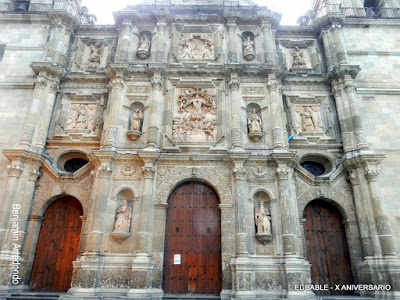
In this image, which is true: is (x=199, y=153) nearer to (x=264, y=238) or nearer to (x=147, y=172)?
(x=147, y=172)

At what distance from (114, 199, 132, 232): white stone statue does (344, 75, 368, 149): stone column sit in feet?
31.7

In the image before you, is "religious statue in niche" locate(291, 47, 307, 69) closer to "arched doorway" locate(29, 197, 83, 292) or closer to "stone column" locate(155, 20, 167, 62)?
"stone column" locate(155, 20, 167, 62)

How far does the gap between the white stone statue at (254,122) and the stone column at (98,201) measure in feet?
19.4

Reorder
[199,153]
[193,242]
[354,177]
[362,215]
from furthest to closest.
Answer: [199,153] < [354,177] < [362,215] < [193,242]

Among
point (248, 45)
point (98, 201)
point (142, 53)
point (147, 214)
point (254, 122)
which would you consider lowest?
point (147, 214)

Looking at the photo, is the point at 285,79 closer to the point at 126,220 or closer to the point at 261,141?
the point at 261,141

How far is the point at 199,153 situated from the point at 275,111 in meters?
3.80

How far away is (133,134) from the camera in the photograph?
1252cm

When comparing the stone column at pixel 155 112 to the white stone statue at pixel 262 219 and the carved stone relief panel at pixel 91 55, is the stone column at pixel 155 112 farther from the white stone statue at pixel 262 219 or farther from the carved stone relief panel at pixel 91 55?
the white stone statue at pixel 262 219

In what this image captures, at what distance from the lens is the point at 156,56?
14.1 meters

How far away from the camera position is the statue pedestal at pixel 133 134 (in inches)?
493

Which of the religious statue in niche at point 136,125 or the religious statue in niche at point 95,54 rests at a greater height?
the religious statue in niche at point 95,54

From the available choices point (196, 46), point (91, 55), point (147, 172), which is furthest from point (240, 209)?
point (91, 55)

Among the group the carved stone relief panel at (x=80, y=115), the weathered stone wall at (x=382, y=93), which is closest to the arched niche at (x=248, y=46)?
the weathered stone wall at (x=382, y=93)
